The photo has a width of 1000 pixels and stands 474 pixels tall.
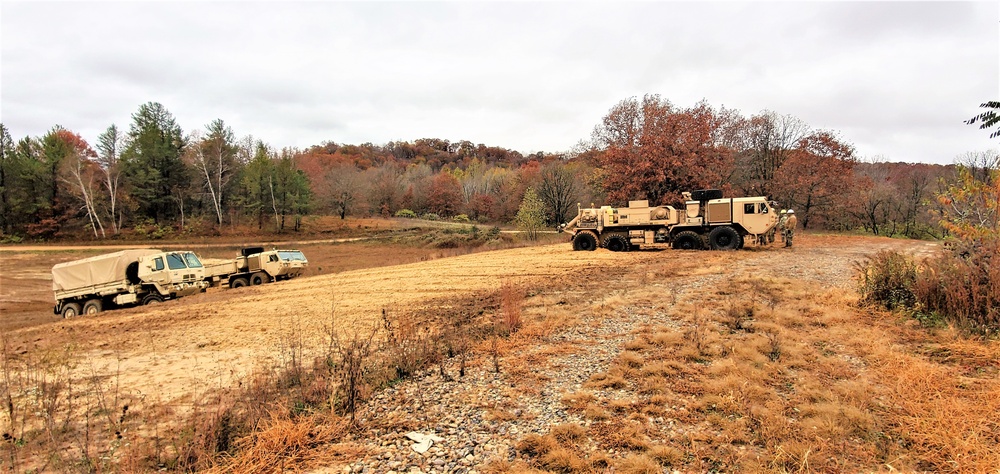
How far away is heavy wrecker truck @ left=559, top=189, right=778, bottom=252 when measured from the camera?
2002 centimetres

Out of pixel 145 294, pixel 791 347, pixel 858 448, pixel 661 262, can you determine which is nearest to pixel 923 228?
pixel 661 262

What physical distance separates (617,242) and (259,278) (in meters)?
20.0

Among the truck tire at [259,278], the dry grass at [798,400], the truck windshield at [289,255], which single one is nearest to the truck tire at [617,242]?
the dry grass at [798,400]

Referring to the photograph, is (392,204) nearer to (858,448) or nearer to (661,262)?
(661,262)

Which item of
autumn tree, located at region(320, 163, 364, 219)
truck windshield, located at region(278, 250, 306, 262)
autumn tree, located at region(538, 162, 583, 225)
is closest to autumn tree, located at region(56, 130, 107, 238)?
autumn tree, located at region(320, 163, 364, 219)

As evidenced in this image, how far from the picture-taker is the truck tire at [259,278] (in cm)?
2527

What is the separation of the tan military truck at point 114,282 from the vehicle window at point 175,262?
6 centimetres

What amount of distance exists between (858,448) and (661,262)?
1373cm

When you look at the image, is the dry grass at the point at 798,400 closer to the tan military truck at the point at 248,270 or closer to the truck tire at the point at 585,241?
the truck tire at the point at 585,241

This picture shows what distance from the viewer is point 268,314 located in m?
13.2

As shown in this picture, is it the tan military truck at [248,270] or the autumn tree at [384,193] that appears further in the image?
the autumn tree at [384,193]

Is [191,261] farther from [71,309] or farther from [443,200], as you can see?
[443,200]

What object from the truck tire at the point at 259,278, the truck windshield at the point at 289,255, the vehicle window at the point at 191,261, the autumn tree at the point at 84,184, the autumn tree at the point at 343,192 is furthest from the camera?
the autumn tree at the point at 343,192

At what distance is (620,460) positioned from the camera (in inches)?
154
